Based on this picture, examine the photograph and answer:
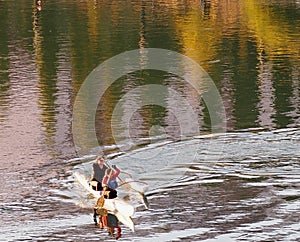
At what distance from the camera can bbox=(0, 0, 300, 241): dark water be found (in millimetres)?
28484

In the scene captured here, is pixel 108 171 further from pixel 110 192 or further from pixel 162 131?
pixel 162 131

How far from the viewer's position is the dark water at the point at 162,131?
28.5 metres

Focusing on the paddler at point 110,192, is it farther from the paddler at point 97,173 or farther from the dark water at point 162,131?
the dark water at point 162,131

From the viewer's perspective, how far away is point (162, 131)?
40.0m

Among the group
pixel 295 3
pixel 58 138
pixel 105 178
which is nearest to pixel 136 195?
pixel 105 178

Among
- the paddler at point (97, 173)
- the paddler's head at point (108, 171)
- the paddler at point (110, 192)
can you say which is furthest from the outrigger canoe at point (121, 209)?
the paddler's head at point (108, 171)

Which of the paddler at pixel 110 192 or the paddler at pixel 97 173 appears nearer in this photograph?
the paddler at pixel 110 192

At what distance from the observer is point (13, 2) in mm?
87562

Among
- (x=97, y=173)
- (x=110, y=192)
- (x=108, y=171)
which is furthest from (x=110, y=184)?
(x=97, y=173)

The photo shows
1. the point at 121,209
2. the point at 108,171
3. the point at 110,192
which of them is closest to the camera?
the point at 121,209

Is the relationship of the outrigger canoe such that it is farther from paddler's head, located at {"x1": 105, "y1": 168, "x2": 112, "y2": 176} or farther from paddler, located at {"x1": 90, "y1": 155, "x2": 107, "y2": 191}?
paddler's head, located at {"x1": 105, "y1": 168, "x2": 112, "y2": 176}

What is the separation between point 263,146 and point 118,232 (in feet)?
35.2

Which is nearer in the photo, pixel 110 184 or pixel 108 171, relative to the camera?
pixel 110 184

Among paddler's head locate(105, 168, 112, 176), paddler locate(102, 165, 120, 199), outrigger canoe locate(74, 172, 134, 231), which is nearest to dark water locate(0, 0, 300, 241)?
outrigger canoe locate(74, 172, 134, 231)
